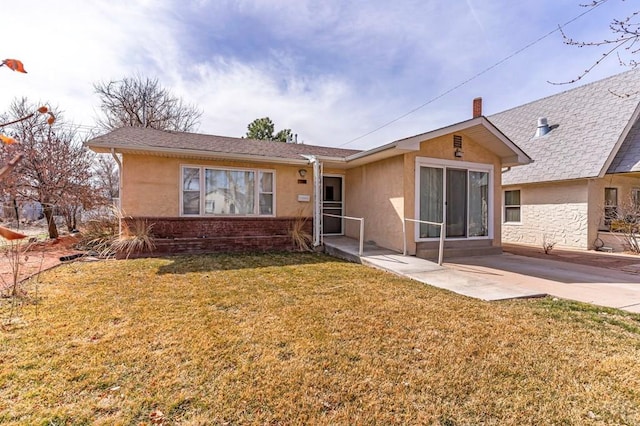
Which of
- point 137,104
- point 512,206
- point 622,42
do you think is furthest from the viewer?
point 137,104

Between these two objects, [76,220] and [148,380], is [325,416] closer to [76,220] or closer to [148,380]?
[148,380]

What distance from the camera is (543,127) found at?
14.3 m

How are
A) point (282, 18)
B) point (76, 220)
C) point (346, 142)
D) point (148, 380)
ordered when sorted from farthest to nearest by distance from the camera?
point (346, 142) < point (76, 220) < point (282, 18) < point (148, 380)

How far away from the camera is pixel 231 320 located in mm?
4098

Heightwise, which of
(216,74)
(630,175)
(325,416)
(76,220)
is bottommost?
(325,416)

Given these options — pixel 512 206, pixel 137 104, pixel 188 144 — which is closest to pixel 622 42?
pixel 188 144

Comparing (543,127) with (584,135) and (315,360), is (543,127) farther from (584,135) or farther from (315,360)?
(315,360)

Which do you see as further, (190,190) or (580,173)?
(580,173)

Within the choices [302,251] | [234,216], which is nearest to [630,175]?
[302,251]

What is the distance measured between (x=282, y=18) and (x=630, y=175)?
44.5 feet

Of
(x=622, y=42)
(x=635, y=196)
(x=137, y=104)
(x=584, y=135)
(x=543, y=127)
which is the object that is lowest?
(x=635, y=196)

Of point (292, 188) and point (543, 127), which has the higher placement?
point (543, 127)

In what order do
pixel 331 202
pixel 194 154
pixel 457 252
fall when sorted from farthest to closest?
pixel 331 202 → pixel 457 252 → pixel 194 154

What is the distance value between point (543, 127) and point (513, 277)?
11.2 metres
